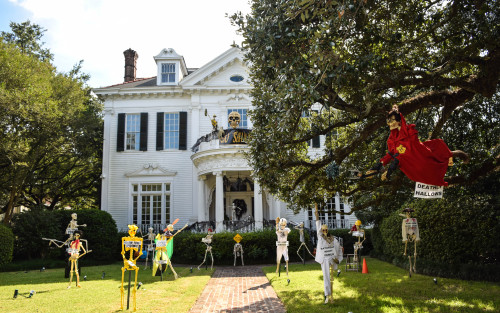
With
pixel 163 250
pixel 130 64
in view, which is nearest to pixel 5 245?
pixel 163 250

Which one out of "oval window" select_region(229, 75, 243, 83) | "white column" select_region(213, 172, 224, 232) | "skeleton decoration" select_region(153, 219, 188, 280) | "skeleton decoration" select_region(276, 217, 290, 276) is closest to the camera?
"skeleton decoration" select_region(153, 219, 188, 280)

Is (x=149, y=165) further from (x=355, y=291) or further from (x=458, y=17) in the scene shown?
(x=458, y=17)

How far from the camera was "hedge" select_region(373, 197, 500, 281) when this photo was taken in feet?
32.4

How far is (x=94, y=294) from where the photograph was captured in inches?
382

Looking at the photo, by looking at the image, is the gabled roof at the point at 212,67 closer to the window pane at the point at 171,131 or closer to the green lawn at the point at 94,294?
the window pane at the point at 171,131

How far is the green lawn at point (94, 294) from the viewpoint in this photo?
317 inches

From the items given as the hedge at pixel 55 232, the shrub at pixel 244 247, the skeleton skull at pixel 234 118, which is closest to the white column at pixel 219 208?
the shrub at pixel 244 247

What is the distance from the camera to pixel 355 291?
960 cm

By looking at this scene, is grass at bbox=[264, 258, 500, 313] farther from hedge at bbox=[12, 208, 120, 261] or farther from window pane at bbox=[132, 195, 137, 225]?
window pane at bbox=[132, 195, 137, 225]

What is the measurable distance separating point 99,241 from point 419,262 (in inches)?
598

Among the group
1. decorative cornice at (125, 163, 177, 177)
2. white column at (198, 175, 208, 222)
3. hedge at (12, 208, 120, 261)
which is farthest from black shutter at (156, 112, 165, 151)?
hedge at (12, 208, 120, 261)

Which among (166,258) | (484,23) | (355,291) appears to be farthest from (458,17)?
(166,258)

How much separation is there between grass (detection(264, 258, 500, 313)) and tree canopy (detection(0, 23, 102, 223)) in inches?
565

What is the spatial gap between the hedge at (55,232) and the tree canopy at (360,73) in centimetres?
1273
